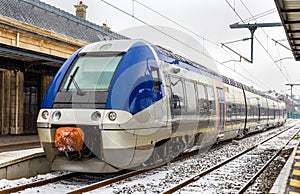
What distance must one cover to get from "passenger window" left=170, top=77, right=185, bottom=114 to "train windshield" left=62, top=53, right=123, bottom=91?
71.1 inches

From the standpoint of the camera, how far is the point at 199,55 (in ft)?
82.9

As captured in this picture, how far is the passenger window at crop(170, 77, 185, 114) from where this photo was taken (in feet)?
30.9

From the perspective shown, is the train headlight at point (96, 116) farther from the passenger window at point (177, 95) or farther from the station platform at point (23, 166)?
the passenger window at point (177, 95)

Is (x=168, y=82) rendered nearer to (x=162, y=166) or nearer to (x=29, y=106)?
(x=162, y=166)

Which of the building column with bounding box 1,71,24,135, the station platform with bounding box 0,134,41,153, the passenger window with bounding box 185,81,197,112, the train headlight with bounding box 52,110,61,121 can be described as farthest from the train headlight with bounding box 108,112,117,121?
the building column with bounding box 1,71,24,135

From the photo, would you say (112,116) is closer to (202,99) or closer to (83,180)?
(83,180)

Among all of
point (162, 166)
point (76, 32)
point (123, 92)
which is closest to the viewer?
point (123, 92)

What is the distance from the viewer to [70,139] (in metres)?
7.41

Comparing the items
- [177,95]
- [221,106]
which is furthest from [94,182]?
[221,106]

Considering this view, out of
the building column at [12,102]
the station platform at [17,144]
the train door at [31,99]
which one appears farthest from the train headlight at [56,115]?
the train door at [31,99]

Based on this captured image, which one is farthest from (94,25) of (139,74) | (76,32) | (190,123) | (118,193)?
(118,193)

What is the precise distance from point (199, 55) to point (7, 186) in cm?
1942

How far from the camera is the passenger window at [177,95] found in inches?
371

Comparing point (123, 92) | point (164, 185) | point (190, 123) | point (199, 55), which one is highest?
point (199, 55)
